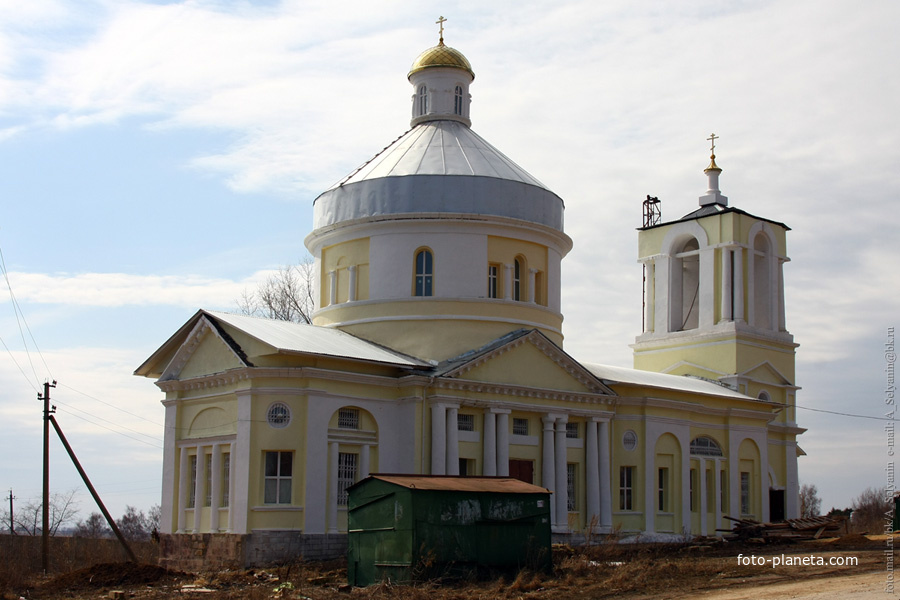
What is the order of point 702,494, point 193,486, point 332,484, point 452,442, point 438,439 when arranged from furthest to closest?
point 702,494 → point 193,486 → point 452,442 → point 438,439 → point 332,484

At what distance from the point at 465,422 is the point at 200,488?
749cm

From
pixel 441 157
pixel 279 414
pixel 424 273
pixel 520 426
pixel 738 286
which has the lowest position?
pixel 520 426

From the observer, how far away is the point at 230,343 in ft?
98.5

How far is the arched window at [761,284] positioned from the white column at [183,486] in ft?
75.5

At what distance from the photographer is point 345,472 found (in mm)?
30094

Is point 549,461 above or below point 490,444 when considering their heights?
below

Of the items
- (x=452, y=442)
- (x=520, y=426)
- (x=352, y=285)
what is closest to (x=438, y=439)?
(x=452, y=442)

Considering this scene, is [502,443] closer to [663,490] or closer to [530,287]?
[530,287]

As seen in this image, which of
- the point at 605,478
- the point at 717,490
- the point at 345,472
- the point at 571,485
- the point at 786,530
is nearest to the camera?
the point at 345,472

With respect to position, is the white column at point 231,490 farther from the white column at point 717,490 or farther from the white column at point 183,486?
the white column at point 717,490

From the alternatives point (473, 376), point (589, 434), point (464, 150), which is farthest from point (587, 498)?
point (464, 150)

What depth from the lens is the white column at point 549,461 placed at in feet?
109

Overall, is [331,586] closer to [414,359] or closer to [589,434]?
[414,359]

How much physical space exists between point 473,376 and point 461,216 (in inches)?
200
